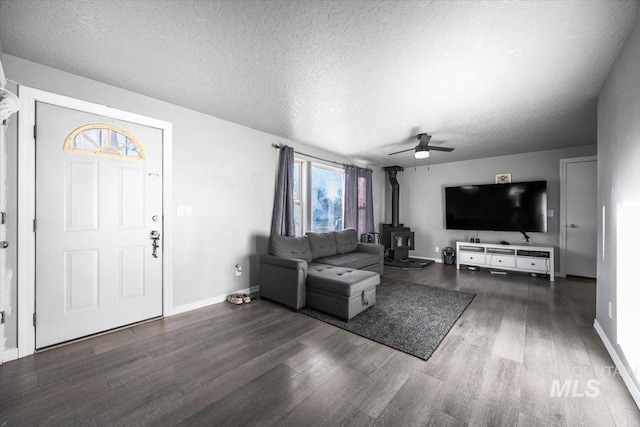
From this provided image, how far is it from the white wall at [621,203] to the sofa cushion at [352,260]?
267 cm

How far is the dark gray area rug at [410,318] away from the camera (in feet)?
7.59

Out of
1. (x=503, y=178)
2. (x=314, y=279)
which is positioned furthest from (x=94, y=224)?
(x=503, y=178)

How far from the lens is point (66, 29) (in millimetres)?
1727

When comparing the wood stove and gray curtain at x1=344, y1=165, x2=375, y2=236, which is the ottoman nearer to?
gray curtain at x1=344, y1=165, x2=375, y2=236

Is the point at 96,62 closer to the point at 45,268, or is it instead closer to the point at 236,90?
the point at 236,90

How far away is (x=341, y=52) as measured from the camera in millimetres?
1942

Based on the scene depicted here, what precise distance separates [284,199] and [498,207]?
4.41 metres

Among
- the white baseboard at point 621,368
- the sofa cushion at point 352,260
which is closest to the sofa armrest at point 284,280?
the sofa cushion at point 352,260

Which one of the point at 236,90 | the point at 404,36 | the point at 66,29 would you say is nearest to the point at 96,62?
the point at 66,29

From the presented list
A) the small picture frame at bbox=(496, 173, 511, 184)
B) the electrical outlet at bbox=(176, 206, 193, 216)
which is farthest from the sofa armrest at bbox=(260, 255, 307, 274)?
the small picture frame at bbox=(496, 173, 511, 184)

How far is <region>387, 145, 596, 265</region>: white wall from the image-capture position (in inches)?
192

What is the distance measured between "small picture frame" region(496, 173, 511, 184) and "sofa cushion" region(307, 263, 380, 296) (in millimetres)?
4187

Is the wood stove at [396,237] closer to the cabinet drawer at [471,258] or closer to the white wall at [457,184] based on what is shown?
the white wall at [457,184]

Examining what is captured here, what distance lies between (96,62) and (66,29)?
398 mm
